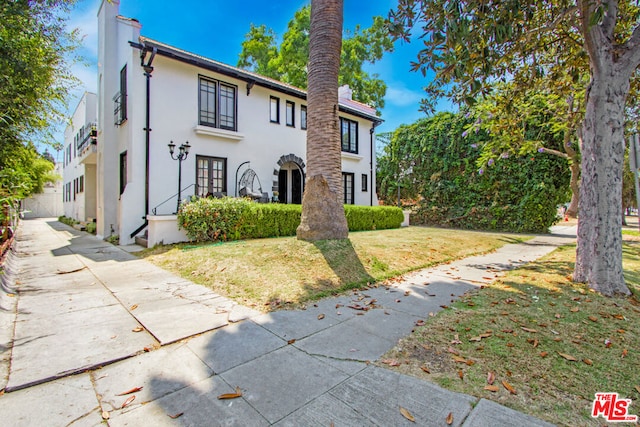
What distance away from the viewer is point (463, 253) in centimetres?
812

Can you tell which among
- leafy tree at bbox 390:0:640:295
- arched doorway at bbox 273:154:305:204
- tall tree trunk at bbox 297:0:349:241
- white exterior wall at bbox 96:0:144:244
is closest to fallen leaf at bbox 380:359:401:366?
leafy tree at bbox 390:0:640:295

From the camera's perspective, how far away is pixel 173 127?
980 cm

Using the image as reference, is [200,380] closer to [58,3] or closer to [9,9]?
[9,9]

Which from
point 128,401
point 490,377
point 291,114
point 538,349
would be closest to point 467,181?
point 291,114

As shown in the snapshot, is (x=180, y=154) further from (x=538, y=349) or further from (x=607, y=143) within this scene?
(x=607, y=143)

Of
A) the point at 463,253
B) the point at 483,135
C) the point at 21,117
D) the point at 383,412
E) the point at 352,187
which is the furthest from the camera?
the point at 352,187

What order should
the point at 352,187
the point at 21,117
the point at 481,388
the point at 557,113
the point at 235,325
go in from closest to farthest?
the point at 481,388, the point at 235,325, the point at 21,117, the point at 557,113, the point at 352,187

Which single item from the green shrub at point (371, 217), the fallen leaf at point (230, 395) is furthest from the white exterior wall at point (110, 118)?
the fallen leaf at point (230, 395)

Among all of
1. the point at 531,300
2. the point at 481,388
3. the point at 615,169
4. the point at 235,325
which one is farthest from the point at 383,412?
the point at 615,169

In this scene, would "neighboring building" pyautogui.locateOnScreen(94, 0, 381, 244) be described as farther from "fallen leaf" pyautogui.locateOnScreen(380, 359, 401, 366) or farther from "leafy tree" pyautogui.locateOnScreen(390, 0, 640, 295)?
"leafy tree" pyautogui.locateOnScreen(390, 0, 640, 295)

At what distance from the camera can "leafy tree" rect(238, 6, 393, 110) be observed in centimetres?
2155

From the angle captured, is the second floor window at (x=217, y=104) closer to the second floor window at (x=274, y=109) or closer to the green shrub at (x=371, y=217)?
the second floor window at (x=274, y=109)

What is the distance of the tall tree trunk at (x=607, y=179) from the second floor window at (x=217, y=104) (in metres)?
10.3

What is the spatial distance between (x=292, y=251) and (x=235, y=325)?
2.56 meters
